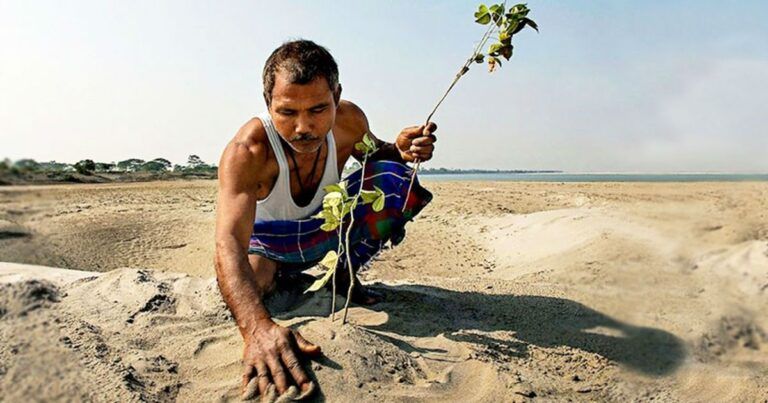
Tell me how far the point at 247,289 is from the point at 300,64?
968 millimetres

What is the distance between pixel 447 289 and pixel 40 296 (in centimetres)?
230

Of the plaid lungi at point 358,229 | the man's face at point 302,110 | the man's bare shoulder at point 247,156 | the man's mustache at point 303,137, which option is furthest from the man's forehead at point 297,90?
the plaid lungi at point 358,229

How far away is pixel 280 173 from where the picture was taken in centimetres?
271

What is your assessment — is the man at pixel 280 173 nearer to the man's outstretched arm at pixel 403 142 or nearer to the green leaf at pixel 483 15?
the man's outstretched arm at pixel 403 142

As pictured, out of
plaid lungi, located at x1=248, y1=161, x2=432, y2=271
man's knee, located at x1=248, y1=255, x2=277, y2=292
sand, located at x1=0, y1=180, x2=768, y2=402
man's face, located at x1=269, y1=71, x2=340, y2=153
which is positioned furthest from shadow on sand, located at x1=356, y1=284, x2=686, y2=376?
man's face, located at x1=269, y1=71, x2=340, y2=153

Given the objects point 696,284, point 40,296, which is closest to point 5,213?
point 40,296

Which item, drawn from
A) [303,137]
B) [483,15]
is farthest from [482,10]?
[303,137]

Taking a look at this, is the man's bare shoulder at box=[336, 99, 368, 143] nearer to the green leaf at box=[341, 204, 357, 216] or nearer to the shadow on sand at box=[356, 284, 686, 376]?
the green leaf at box=[341, 204, 357, 216]

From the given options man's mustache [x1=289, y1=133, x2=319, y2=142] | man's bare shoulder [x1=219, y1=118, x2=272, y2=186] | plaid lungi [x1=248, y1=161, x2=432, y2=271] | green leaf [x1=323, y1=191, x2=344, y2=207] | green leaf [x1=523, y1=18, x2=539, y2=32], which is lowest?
plaid lungi [x1=248, y1=161, x2=432, y2=271]

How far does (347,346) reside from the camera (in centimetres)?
208

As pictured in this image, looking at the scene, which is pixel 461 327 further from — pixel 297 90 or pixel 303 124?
pixel 297 90

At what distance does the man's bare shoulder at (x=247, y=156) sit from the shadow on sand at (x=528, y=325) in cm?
90

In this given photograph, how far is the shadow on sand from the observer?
94.3 inches

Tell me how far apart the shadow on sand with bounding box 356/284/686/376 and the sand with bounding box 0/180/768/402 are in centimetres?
1
